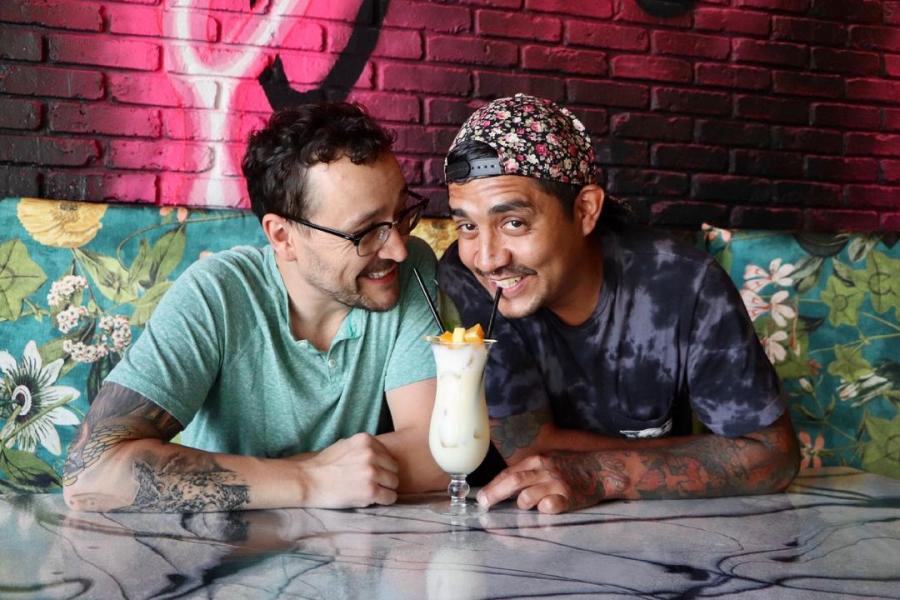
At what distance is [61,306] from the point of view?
7.52ft

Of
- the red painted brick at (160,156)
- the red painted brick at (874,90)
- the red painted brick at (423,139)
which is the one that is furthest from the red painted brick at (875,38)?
the red painted brick at (160,156)

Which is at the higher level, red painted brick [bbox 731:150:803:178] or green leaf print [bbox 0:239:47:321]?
red painted brick [bbox 731:150:803:178]

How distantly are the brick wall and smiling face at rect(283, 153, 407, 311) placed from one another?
1112 mm

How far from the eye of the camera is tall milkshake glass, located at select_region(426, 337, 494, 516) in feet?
5.39

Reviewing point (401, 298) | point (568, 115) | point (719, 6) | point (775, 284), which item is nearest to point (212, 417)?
point (401, 298)

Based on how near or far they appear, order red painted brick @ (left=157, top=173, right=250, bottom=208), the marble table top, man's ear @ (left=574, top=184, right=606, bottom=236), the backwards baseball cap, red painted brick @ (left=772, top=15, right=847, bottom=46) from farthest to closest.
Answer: red painted brick @ (left=772, top=15, right=847, bottom=46) < red painted brick @ (left=157, top=173, right=250, bottom=208) < man's ear @ (left=574, top=184, right=606, bottom=236) < the backwards baseball cap < the marble table top

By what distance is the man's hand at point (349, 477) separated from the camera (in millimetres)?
1646

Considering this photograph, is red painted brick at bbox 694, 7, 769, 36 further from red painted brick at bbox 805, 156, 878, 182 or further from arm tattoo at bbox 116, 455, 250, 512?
arm tattoo at bbox 116, 455, 250, 512

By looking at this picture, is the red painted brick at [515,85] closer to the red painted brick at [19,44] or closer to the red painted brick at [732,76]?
the red painted brick at [732,76]

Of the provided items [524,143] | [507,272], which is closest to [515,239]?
[507,272]

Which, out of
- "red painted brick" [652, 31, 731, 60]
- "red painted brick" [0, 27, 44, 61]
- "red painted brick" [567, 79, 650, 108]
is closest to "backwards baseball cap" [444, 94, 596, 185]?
"red painted brick" [567, 79, 650, 108]

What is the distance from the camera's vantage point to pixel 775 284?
275 cm

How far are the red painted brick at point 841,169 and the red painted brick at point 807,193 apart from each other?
0.04m

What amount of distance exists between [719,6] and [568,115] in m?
1.76
